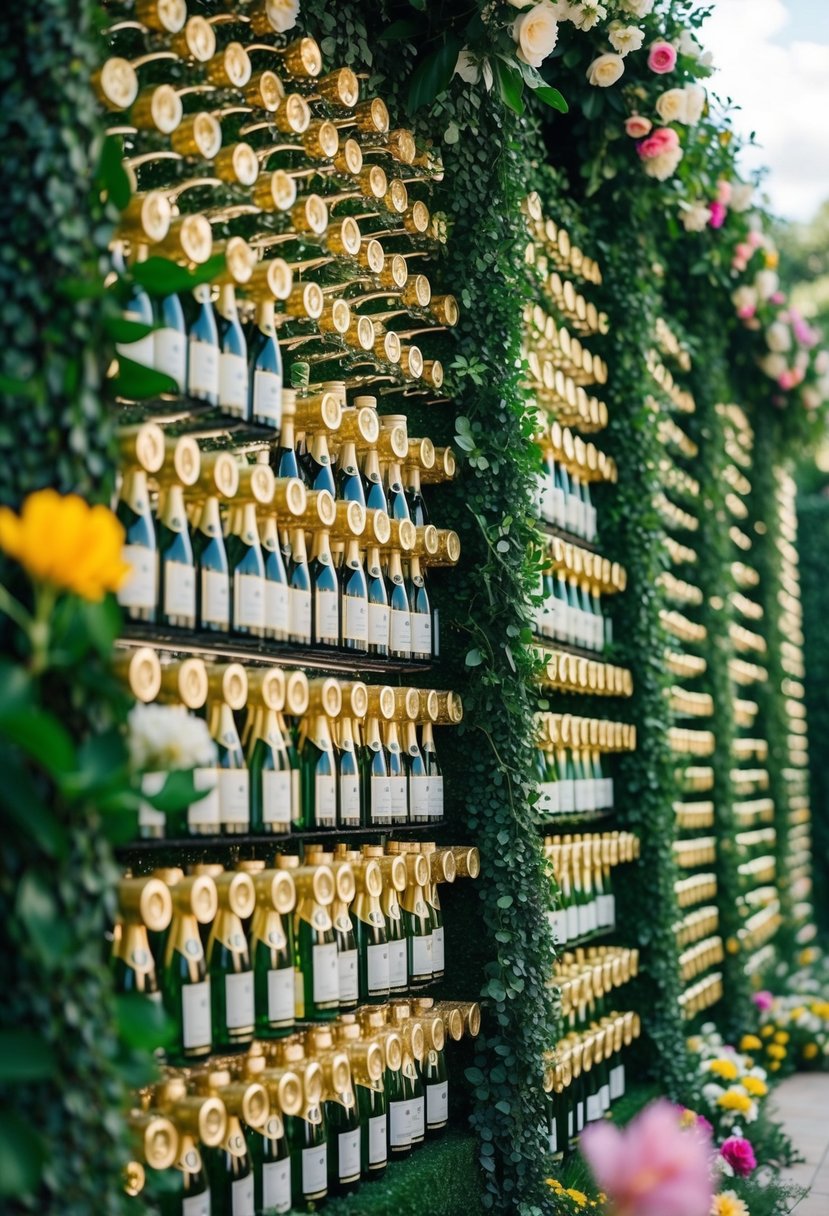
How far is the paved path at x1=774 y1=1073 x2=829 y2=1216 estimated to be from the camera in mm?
4659

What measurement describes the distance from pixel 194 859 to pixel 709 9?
361 centimetres

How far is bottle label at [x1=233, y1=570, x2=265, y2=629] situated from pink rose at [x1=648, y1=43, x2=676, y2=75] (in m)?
2.82

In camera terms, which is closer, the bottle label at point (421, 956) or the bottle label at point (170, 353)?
the bottle label at point (170, 353)

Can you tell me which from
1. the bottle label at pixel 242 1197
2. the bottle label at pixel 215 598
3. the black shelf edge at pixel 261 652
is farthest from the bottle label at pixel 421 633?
the bottle label at pixel 242 1197

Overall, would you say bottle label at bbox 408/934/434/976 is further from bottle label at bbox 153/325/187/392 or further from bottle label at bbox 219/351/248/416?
bottle label at bbox 153/325/187/392

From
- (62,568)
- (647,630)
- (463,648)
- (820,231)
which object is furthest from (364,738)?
(820,231)

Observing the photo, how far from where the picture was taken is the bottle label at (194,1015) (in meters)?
2.57

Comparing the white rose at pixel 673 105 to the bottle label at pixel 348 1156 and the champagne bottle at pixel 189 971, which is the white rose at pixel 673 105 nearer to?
the champagne bottle at pixel 189 971

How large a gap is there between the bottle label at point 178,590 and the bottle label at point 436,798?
4.25 feet

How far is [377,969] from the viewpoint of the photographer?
132 inches

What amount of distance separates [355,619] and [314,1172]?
1.24 metres

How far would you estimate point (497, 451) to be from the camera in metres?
3.84

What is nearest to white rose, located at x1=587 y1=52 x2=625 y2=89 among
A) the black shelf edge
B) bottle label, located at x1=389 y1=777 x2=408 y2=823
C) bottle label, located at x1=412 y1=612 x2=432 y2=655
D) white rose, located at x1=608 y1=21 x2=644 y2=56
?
white rose, located at x1=608 y1=21 x2=644 y2=56

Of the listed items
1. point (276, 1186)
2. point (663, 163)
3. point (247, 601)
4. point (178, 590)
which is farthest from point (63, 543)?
point (663, 163)
